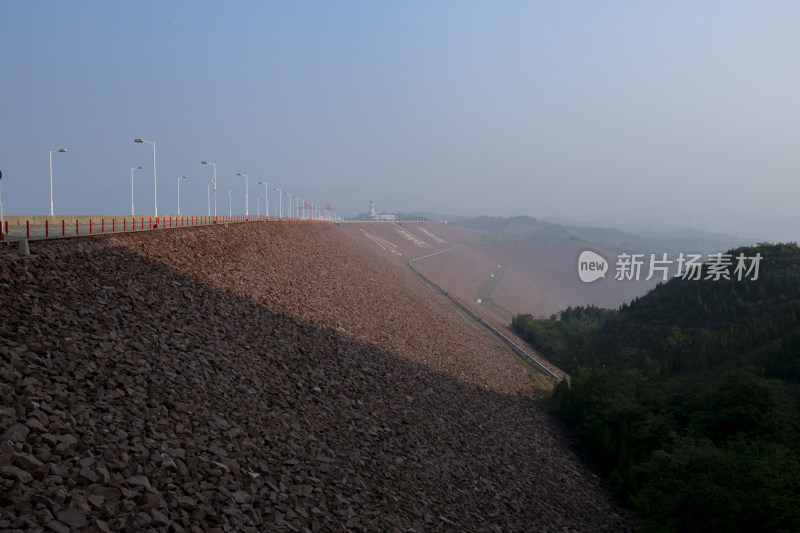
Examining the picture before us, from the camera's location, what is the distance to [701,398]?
19922mm

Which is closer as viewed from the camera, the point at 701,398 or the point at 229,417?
the point at 229,417

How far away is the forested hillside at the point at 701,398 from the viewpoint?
12141 millimetres

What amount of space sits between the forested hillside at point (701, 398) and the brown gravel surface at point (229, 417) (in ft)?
6.15

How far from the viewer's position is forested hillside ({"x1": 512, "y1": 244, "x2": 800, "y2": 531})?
1214cm

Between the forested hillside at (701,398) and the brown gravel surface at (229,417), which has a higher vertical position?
the brown gravel surface at (229,417)

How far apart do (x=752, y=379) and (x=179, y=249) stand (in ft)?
68.3

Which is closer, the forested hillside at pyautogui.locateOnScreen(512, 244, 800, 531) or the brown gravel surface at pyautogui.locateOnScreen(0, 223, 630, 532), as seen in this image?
the brown gravel surface at pyautogui.locateOnScreen(0, 223, 630, 532)

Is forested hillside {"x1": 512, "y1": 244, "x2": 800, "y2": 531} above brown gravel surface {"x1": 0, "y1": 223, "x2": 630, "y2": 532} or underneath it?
underneath

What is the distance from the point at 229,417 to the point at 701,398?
55.8 ft

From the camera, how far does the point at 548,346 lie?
147ft

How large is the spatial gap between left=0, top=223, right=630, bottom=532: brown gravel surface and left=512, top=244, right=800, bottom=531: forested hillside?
1873 millimetres

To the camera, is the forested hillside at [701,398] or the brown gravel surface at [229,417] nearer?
the brown gravel surface at [229,417]

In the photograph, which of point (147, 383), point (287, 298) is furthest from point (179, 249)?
point (147, 383)

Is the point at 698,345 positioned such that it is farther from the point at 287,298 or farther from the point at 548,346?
the point at 287,298
